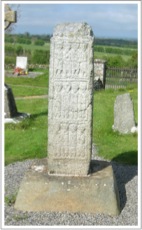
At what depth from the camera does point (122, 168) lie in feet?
27.5

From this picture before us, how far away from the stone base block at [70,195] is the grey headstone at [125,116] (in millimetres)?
5017

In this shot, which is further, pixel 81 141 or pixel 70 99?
pixel 81 141

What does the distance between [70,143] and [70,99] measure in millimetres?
707

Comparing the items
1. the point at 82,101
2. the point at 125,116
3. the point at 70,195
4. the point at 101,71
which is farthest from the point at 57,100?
the point at 101,71

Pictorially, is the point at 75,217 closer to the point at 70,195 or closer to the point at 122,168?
the point at 70,195

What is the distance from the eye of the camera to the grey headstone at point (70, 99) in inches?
242

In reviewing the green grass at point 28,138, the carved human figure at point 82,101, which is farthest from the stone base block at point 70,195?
the green grass at point 28,138

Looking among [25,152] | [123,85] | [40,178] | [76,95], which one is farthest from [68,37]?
[123,85]

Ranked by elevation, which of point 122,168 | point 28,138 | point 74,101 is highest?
point 74,101

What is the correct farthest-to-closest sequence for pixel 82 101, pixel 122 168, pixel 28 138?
pixel 28 138 → pixel 122 168 → pixel 82 101

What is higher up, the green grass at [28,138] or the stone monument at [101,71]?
the stone monument at [101,71]

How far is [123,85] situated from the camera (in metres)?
25.9

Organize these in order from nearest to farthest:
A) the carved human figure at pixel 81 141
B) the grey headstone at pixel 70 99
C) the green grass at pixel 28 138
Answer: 1. the grey headstone at pixel 70 99
2. the carved human figure at pixel 81 141
3. the green grass at pixel 28 138

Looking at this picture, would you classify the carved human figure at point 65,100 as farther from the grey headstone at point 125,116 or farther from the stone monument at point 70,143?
the grey headstone at point 125,116
